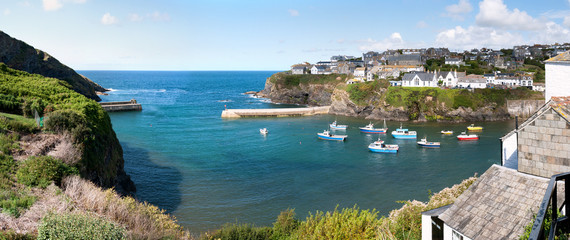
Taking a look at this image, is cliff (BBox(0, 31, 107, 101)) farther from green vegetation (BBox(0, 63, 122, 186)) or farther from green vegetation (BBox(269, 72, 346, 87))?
green vegetation (BBox(0, 63, 122, 186))

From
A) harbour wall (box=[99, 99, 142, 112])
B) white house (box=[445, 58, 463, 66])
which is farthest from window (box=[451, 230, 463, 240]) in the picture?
white house (box=[445, 58, 463, 66])

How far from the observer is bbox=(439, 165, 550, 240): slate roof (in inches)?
398

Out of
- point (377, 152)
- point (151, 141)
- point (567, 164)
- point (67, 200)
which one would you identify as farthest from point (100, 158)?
point (377, 152)

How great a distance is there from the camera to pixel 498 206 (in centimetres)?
1085

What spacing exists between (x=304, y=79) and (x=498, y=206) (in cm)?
10406

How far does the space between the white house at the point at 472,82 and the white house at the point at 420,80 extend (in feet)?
27.8

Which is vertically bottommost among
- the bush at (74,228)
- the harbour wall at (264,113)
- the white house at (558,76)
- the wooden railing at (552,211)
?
the harbour wall at (264,113)

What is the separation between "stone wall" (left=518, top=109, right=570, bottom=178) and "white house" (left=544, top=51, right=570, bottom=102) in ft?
11.4

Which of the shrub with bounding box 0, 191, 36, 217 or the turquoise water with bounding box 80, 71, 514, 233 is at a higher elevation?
the shrub with bounding box 0, 191, 36, 217

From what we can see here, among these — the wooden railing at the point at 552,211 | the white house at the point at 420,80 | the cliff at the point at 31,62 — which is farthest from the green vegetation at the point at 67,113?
the cliff at the point at 31,62

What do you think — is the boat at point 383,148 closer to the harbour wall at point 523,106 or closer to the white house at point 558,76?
the white house at point 558,76

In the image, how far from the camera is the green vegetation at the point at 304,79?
357 ft

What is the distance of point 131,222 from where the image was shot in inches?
540

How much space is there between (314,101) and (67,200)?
92897mm
